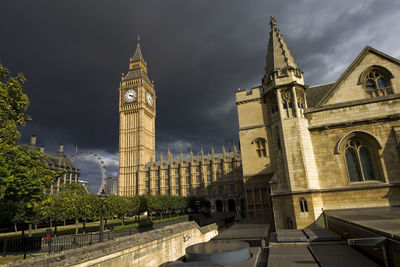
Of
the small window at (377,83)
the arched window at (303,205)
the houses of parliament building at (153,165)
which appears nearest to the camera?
the arched window at (303,205)

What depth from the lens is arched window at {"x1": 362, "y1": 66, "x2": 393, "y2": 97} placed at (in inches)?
603

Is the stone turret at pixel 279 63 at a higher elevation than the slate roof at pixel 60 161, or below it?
below

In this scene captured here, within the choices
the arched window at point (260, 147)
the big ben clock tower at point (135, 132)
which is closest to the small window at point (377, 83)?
the arched window at point (260, 147)

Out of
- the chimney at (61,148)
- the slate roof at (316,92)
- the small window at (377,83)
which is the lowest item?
the small window at (377,83)

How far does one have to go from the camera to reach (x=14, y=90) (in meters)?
12.1

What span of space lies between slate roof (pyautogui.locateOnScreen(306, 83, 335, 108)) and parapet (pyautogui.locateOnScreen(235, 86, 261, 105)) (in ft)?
15.0

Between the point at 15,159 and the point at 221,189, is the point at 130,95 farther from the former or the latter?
the point at 15,159

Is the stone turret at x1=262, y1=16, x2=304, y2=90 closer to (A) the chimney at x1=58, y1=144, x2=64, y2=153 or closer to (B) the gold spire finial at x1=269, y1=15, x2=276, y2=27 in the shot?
(B) the gold spire finial at x1=269, y1=15, x2=276, y2=27

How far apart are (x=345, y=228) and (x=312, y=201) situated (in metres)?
5.66

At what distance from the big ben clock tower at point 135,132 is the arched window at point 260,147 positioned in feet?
215

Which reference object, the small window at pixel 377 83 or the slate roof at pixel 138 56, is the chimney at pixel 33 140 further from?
the small window at pixel 377 83

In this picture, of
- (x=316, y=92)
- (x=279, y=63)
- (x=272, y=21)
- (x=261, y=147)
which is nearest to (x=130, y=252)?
A: (x=279, y=63)

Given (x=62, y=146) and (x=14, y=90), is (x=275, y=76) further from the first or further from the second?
(x=62, y=146)

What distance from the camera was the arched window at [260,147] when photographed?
21.6 metres
